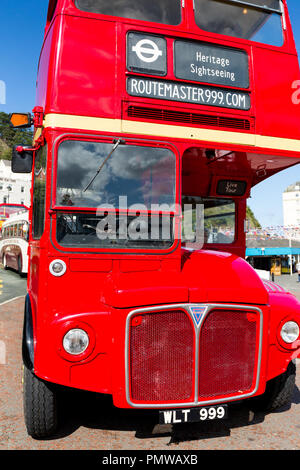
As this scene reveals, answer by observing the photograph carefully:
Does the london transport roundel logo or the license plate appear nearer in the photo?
the license plate

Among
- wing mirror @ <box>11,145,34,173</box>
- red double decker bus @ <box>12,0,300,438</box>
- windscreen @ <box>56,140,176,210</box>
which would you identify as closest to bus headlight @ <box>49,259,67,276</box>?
red double decker bus @ <box>12,0,300,438</box>

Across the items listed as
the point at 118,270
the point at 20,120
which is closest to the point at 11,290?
the point at 20,120

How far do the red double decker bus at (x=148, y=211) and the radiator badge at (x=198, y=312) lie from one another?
1cm

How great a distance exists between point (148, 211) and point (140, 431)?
6.85 ft

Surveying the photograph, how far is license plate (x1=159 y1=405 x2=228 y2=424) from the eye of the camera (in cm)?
308

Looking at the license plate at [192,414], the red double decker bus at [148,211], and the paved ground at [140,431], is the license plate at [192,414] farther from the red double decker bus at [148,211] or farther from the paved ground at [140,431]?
the paved ground at [140,431]

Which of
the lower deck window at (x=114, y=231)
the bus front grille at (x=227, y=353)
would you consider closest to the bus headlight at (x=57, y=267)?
the lower deck window at (x=114, y=231)

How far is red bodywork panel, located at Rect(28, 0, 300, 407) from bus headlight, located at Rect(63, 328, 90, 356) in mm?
41

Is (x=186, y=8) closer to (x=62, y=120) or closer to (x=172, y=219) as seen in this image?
(x=62, y=120)

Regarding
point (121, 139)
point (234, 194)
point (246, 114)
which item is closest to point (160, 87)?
point (121, 139)

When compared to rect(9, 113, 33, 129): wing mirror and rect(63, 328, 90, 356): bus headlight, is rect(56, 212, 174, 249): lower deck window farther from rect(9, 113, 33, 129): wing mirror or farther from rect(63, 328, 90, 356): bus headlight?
rect(9, 113, 33, 129): wing mirror

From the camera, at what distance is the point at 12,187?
71.6 meters

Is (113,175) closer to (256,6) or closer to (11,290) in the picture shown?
(256,6)

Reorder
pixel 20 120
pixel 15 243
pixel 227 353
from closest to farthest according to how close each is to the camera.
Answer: pixel 227 353, pixel 20 120, pixel 15 243
